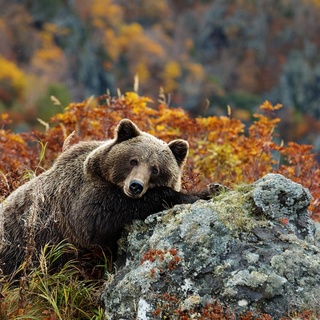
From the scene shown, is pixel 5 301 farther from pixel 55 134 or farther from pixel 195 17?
pixel 195 17

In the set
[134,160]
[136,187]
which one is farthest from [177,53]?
[136,187]

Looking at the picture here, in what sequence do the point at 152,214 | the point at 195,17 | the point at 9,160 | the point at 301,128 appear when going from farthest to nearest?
the point at 195,17 < the point at 301,128 < the point at 9,160 < the point at 152,214

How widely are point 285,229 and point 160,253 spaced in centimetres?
90

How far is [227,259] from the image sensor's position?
480cm

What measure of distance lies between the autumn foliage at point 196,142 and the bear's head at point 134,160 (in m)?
1.94

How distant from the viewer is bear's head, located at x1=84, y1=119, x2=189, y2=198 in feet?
19.1

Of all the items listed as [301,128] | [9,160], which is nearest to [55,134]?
[9,160]

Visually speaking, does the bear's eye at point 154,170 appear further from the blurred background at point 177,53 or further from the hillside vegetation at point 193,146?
the blurred background at point 177,53

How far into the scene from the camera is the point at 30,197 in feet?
19.9

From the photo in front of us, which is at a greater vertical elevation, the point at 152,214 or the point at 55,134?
the point at 152,214

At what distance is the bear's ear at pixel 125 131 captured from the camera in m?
6.00

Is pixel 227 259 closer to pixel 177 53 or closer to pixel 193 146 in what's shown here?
pixel 193 146

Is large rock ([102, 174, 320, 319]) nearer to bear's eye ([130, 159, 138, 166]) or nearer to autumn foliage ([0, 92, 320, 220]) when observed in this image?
bear's eye ([130, 159, 138, 166])

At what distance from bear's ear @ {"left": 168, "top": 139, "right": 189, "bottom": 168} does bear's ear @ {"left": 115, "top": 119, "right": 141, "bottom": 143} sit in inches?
12.3
